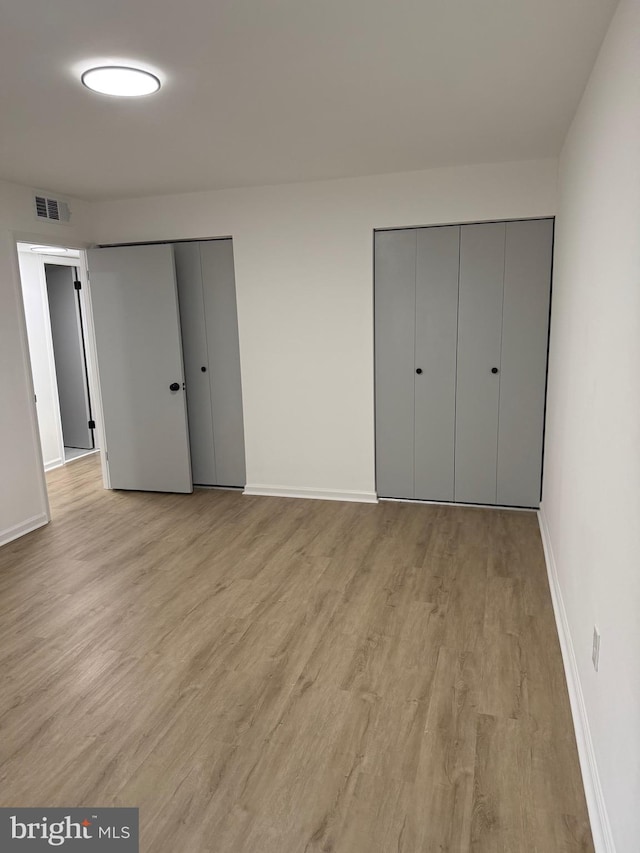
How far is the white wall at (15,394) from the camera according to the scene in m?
4.17

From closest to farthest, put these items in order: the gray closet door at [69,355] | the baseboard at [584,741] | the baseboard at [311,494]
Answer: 1. the baseboard at [584,741]
2. the baseboard at [311,494]
3. the gray closet door at [69,355]

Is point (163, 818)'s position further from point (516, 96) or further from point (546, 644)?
point (516, 96)

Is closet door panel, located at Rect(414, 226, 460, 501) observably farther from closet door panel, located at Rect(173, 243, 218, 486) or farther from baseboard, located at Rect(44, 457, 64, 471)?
baseboard, located at Rect(44, 457, 64, 471)

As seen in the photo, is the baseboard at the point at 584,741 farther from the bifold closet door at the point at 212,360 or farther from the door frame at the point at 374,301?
the bifold closet door at the point at 212,360

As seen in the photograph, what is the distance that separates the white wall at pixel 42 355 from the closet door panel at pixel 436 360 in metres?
3.92

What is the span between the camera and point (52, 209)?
4613 mm

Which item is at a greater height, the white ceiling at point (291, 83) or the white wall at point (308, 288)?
the white ceiling at point (291, 83)

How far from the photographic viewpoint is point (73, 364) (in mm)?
7059

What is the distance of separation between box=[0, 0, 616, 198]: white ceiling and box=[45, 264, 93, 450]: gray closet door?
290cm

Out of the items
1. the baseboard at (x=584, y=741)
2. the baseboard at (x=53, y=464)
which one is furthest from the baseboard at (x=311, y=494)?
the baseboard at (x=53, y=464)

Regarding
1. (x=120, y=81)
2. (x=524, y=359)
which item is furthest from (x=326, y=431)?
(x=120, y=81)

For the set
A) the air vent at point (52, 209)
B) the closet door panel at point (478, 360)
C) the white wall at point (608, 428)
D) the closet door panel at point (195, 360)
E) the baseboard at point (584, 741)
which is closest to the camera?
the white wall at point (608, 428)

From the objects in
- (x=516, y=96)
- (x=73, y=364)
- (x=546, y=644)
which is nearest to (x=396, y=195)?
(x=516, y=96)

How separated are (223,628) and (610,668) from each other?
1901 mm
